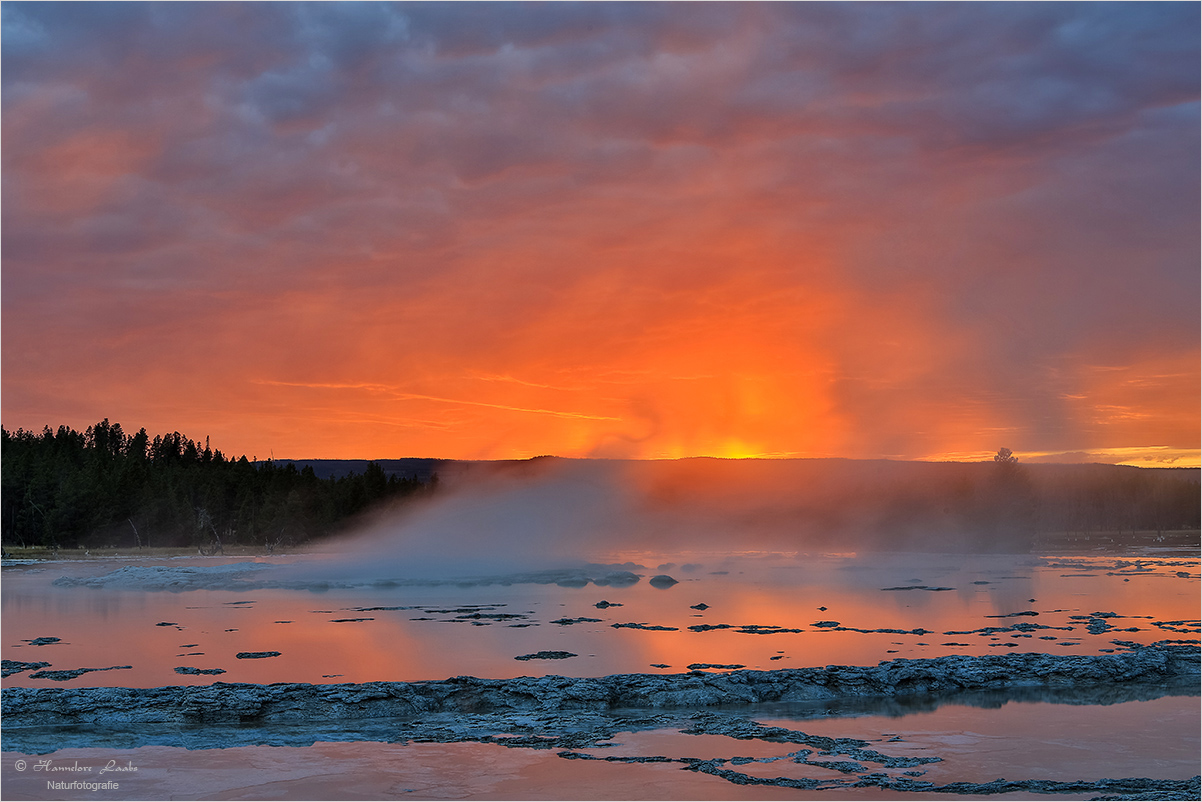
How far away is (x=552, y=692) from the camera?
1677 centimetres

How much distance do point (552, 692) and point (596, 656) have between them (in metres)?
5.19

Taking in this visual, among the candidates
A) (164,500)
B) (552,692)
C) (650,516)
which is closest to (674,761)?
(552,692)

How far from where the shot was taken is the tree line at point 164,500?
87.1m

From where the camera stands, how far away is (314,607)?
3400cm

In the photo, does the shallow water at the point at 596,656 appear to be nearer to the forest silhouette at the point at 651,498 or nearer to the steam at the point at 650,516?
the steam at the point at 650,516

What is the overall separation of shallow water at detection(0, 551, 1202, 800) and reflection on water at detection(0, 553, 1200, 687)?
Answer: 11 cm

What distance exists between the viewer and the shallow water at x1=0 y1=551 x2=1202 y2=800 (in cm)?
1208

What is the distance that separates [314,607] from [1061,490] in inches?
6824

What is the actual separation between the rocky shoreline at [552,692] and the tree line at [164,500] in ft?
248

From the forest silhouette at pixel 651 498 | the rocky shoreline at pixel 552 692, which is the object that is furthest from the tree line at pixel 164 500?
the rocky shoreline at pixel 552 692

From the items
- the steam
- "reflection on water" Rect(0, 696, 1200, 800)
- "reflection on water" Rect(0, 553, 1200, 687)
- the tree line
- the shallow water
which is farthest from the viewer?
the tree line

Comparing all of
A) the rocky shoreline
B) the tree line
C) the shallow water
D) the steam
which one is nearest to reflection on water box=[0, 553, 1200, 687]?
the shallow water

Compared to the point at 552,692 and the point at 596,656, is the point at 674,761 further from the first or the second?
the point at 596,656

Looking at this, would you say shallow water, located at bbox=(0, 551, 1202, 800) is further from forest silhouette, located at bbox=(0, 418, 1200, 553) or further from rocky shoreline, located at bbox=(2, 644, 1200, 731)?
forest silhouette, located at bbox=(0, 418, 1200, 553)
